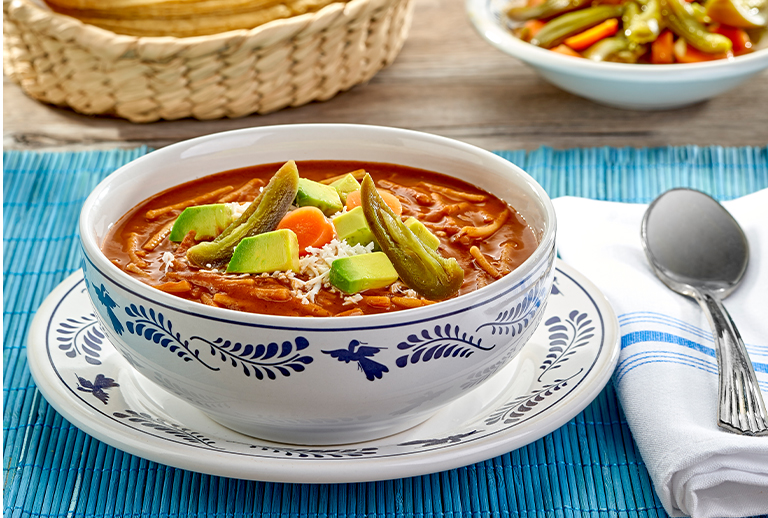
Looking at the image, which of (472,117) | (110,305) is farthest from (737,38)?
(110,305)

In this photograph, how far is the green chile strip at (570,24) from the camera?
297 centimetres

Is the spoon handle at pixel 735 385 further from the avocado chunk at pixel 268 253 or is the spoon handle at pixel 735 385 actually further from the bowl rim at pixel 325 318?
the avocado chunk at pixel 268 253

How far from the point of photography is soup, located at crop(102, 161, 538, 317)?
1.31m

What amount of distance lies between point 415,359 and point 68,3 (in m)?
2.00

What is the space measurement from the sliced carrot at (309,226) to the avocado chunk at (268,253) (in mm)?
85

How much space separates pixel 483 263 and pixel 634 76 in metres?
1.44

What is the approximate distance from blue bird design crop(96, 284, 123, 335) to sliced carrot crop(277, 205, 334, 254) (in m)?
0.33

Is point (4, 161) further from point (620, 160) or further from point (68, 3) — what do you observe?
point (620, 160)

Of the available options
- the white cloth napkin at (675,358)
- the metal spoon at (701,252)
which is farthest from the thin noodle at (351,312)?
the metal spoon at (701,252)

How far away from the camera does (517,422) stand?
129cm

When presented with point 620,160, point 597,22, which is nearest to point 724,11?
point 597,22

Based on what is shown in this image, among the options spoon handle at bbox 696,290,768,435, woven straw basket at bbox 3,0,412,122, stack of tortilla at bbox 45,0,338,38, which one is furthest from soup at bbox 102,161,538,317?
stack of tortilla at bbox 45,0,338,38

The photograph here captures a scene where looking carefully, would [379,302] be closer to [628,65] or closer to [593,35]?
[628,65]

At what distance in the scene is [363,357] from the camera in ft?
3.78
